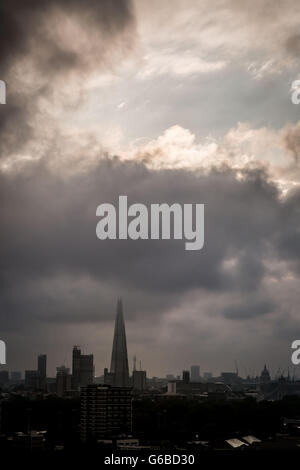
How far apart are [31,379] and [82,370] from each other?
1135cm

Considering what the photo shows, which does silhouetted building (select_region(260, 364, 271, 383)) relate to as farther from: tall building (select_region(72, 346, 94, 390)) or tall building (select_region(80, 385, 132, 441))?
tall building (select_region(80, 385, 132, 441))

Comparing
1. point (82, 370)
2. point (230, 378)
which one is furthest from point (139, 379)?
point (230, 378)

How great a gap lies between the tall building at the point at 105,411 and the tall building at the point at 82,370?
31.9m

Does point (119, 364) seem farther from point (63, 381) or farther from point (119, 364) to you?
point (63, 381)

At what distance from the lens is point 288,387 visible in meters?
86.5

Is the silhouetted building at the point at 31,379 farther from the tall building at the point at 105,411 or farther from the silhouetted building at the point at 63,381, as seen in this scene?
the tall building at the point at 105,411

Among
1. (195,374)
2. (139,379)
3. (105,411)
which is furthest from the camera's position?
(195,374)

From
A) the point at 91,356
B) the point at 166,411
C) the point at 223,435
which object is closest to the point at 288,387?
the point at 91,356

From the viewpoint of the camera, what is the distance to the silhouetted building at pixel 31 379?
74.6 meters

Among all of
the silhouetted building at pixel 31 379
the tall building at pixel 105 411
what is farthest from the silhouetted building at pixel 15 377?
the tall building at pixel 105 411

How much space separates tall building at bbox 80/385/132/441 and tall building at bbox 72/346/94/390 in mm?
31872

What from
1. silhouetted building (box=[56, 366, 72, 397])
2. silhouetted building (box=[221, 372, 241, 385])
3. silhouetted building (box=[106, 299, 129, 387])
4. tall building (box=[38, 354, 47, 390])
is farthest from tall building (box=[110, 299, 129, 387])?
silhouetted building (box=[221, 372, 241, 385])

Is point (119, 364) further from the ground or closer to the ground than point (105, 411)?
further from the ground

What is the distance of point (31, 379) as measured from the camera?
253 ft
